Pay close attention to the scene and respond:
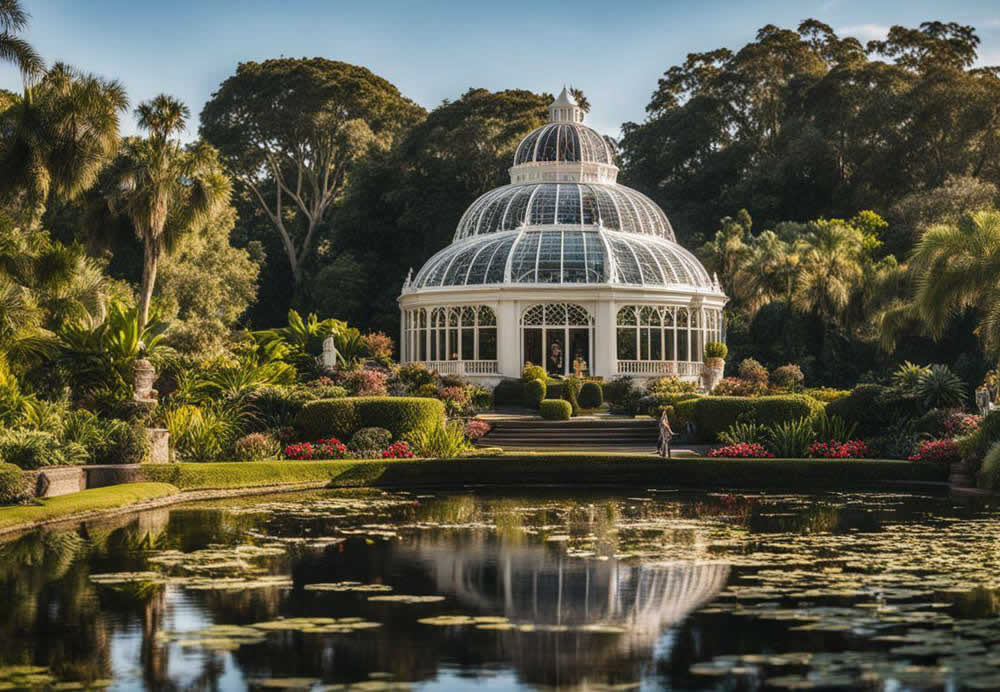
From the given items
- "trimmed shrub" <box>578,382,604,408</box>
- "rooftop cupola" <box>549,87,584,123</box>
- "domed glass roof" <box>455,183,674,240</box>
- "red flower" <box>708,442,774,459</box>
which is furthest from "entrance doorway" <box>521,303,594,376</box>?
"red flower" <box>708,442,774,459</box>

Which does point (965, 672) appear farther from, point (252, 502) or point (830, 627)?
point (252, 502)

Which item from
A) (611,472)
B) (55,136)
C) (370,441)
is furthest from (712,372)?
(55,136)

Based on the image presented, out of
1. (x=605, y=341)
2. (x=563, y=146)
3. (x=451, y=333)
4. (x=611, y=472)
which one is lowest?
(x=611, y=472)

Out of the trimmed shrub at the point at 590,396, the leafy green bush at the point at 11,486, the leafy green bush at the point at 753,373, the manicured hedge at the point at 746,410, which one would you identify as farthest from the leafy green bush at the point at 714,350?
the leafy green bush at the point at 11,486

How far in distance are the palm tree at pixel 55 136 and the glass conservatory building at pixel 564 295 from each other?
13966 mm

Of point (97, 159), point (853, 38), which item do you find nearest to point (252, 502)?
point (97, 159)

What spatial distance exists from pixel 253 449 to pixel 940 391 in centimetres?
1303

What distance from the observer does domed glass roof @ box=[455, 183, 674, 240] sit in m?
36.8

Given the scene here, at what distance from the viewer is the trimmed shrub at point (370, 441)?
71.6 feet

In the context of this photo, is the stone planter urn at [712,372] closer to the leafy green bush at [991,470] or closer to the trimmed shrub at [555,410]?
the trimmed shrub at [555,410]

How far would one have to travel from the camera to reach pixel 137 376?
20.5 m

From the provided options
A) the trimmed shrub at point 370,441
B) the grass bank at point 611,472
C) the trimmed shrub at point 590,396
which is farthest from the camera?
the trimmed shrub at point 590,396

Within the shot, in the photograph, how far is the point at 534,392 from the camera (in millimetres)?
30969

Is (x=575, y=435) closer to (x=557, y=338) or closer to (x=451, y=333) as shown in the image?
(x=557, y=338)
